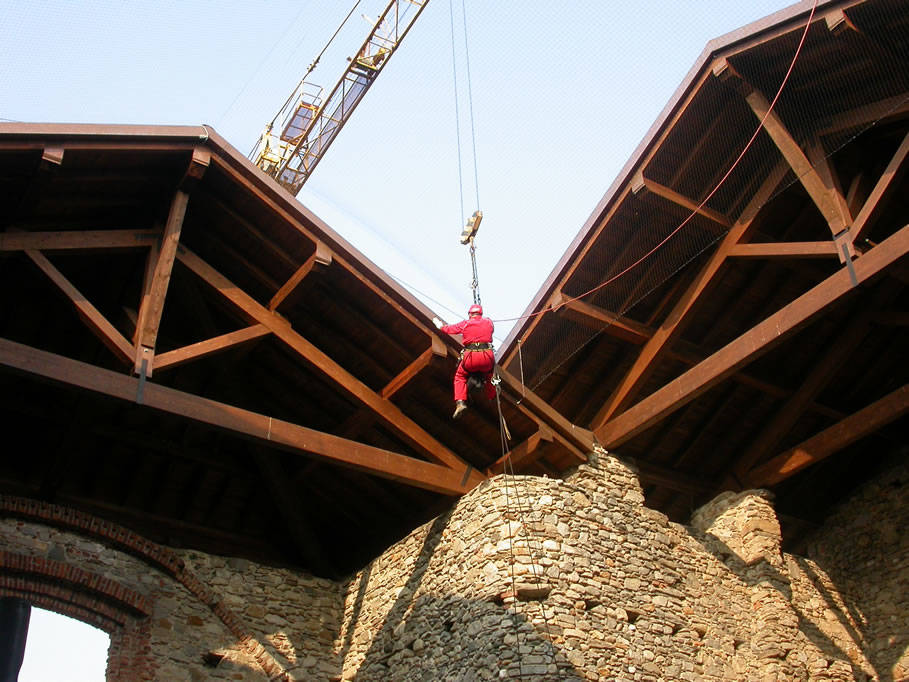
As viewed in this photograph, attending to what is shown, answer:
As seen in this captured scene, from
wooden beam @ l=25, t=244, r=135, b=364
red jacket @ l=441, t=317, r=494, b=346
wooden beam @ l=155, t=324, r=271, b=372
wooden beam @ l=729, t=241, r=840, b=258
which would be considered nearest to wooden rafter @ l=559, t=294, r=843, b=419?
wooden beam @ l=729, t=241, r=840, b=258

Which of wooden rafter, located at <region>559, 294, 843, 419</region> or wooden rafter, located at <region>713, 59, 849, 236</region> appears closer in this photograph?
wooden rafter, located at <region>713, 59, 849, 236</region>

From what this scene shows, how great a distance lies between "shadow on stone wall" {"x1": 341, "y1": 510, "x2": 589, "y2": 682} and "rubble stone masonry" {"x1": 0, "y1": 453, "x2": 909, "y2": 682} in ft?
0.07

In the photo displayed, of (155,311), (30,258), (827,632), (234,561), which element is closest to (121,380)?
(155,311)

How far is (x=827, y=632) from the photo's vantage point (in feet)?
43.2

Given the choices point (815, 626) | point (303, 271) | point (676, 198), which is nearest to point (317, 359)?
point (303, 271)

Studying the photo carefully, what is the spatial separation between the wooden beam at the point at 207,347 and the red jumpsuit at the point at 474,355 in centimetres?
220

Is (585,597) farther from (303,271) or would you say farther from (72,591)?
(72,591)

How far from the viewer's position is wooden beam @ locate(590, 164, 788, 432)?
12578 millimetres

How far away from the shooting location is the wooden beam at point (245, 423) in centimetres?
960

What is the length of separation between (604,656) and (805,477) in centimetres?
605

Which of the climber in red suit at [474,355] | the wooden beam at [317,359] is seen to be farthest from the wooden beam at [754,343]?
the climber in red suit at [474,355]

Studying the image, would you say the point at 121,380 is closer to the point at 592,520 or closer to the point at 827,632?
the point at 592,520

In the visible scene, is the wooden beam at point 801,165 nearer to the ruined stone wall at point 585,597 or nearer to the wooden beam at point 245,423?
the ruined stone wall at point 585,597

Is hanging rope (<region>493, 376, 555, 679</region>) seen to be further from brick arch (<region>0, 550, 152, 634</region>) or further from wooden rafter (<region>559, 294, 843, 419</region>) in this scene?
brick arch (<region>0, 550, 152, 634</region>)
